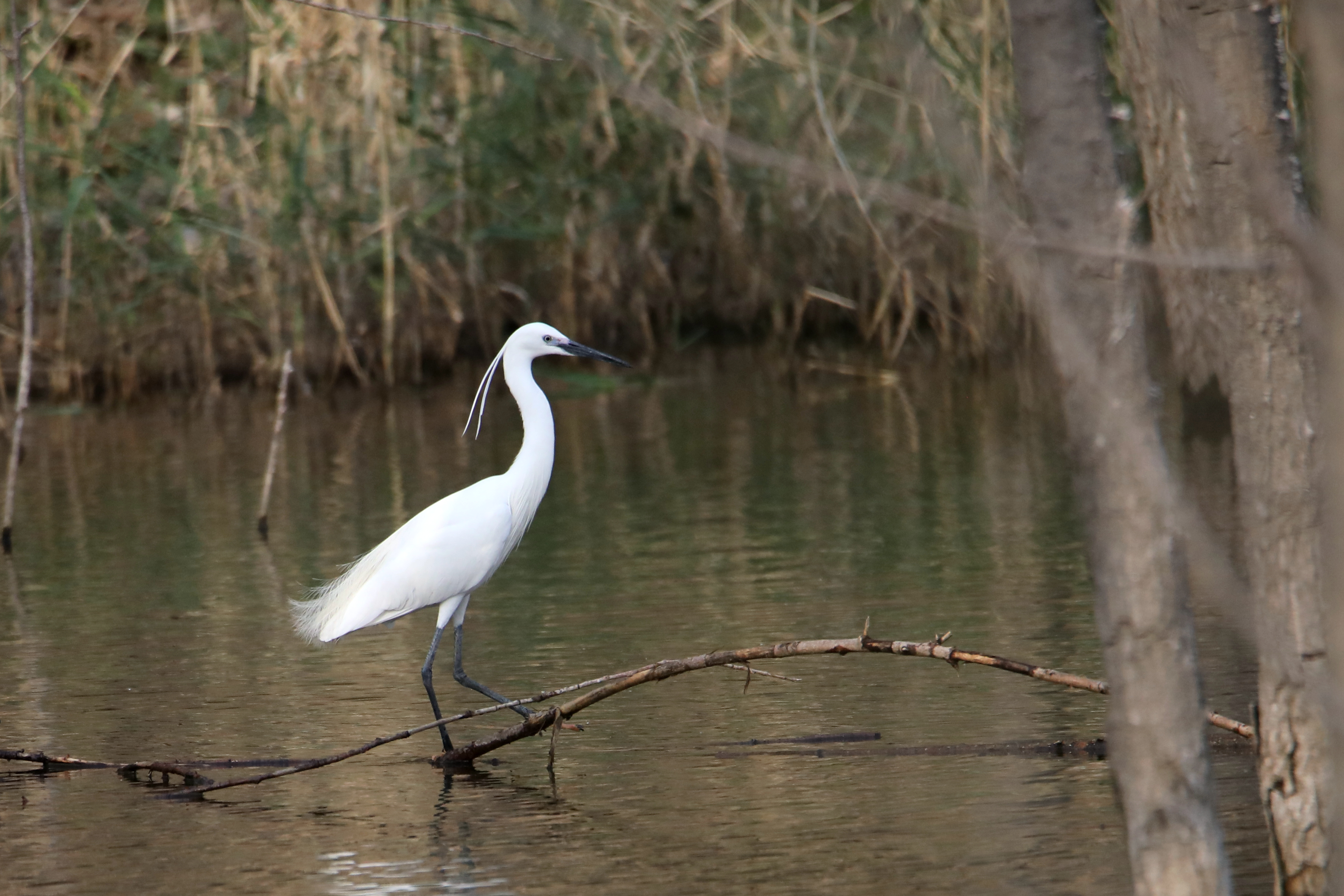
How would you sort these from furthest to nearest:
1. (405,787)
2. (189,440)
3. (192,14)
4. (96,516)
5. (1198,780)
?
(192,14) → (189,440) → (96,516) → (405,787) → (1198,780)

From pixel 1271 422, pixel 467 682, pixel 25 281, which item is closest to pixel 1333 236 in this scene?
pixel 1271 422

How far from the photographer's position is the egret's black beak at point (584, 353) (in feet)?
20.9

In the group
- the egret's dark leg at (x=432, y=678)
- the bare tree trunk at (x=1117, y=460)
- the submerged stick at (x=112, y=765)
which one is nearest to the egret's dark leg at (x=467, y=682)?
the egret's dark leg at (x=432, y=678)

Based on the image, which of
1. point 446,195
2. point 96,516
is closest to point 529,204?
point 446,195

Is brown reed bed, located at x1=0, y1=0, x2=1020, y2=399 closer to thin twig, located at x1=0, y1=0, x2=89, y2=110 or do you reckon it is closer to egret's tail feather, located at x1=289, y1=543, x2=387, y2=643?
thin twig, located at x1=0, y1=0, x2=89, y2=110

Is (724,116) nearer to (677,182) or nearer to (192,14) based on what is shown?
(677,182)

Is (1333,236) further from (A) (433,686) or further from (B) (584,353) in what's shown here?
(B) (584,353)

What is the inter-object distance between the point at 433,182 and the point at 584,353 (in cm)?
643

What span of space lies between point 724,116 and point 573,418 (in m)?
2.16

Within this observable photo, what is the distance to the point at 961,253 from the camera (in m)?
12.5

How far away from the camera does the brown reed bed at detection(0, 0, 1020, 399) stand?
38.4 feet

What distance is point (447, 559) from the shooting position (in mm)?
5566

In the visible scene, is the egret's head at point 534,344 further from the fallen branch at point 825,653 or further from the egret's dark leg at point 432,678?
the fallen branch at point 825,653

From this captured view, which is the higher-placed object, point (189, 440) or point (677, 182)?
point (677, 182)
